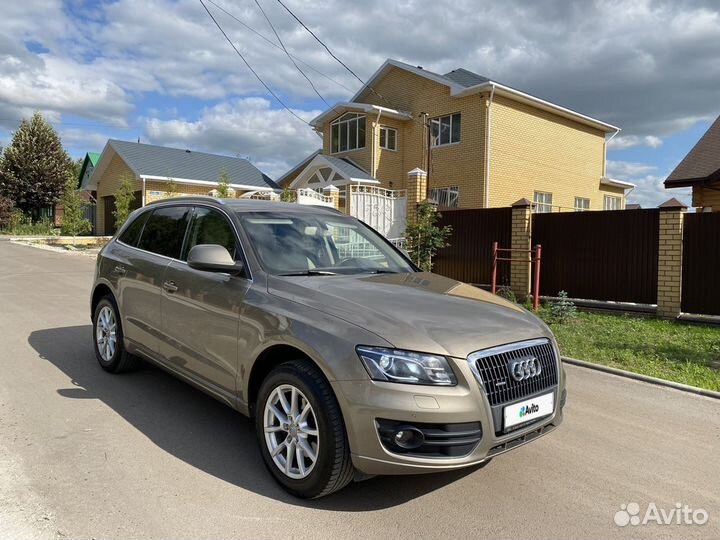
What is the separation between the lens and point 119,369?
5223 mm

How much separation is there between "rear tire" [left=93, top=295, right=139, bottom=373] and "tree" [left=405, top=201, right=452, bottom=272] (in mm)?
8080

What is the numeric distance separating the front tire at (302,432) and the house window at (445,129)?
19.3 m

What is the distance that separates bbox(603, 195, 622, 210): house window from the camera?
27.5m

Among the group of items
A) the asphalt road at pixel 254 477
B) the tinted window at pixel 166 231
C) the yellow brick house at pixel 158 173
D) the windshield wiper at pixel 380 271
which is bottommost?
the asphalt road at pixel 254 477

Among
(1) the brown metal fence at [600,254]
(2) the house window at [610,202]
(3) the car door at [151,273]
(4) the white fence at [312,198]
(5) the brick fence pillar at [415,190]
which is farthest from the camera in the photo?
(2) the house window at [610,202]

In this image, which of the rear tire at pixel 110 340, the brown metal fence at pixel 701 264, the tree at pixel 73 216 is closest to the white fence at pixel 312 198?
the brown metal fence at pixel 701 264

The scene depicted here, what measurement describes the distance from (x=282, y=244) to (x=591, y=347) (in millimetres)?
5036

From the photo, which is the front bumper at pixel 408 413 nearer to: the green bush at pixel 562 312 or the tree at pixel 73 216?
the green bush at pixel 562 312

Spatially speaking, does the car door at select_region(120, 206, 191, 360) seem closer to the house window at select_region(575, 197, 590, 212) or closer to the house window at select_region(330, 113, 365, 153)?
the house window at select_region(330, 113, 365, 153)

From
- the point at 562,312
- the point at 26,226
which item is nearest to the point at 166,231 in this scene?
the point at 562,312

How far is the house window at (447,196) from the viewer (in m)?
21.2

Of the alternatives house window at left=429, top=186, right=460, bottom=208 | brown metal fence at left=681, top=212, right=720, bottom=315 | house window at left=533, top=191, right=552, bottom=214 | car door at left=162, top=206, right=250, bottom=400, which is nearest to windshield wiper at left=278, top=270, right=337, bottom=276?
car door at left=162, top=206, right=250, bottom=400

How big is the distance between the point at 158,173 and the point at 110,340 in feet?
85.8

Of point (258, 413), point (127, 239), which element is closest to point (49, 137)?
point (127, 239)
